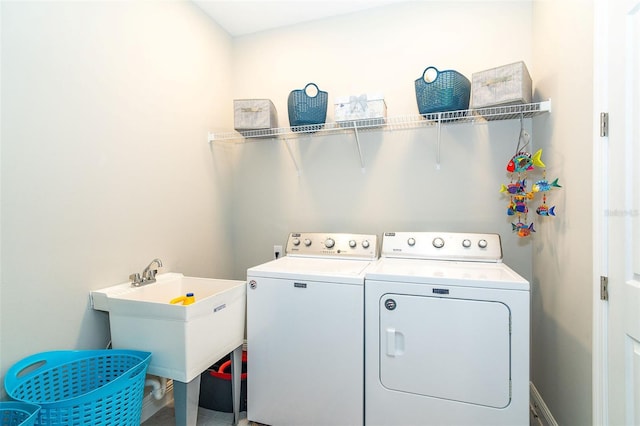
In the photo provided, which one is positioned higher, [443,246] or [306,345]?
[443,246]

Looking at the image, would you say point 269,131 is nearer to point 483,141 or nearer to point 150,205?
point 150,205

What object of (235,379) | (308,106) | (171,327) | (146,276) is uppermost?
(308,106)

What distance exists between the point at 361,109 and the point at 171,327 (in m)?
1.67

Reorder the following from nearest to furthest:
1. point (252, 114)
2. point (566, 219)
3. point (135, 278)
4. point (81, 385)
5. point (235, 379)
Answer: point (81, 385), point (566, 219), point (135, 278), point (235, 379), point (252, 114)

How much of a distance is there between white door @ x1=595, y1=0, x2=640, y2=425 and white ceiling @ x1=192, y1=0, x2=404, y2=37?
1.60 m

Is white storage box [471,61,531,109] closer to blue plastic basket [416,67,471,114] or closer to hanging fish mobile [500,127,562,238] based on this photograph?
blue plastic basket [416,67,471,114]

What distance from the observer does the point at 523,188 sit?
5.96 ft

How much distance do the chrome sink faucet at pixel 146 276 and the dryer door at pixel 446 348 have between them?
4.37ft

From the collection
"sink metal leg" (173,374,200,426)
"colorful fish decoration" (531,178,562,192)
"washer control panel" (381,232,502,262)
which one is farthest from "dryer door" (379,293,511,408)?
"sink metal leg" (173,374,200,426)

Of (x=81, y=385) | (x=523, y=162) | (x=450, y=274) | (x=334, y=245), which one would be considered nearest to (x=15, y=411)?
(x=81, y=385)

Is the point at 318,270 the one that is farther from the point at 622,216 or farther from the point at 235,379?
the point at 622,216

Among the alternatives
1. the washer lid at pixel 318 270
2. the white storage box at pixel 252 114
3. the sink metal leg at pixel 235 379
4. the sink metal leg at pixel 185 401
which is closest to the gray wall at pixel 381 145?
the white storage box at pixel 252 114

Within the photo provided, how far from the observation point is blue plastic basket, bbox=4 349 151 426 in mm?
1129

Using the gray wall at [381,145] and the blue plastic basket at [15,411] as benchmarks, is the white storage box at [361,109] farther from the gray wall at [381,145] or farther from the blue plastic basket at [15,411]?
the blue plastic basket at [15,411]
